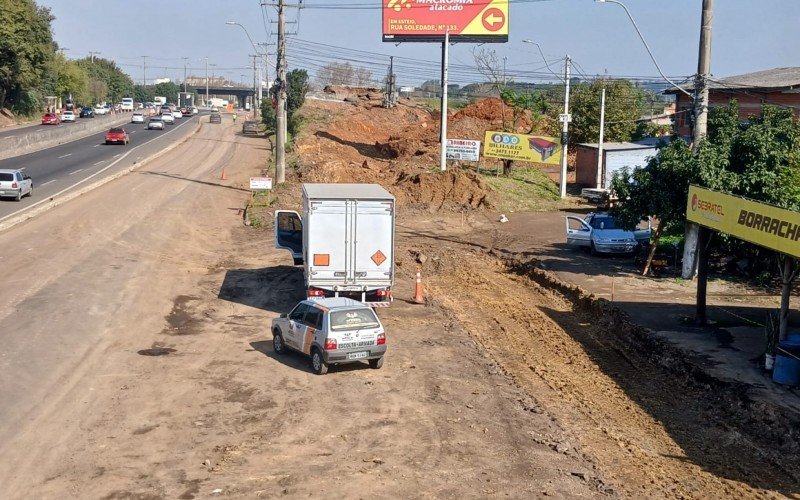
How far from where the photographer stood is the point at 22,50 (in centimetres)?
10031

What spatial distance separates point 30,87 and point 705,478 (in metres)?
114

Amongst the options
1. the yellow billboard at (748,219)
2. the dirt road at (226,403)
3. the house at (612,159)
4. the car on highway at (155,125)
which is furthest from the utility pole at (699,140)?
the car on highway at (155,125)

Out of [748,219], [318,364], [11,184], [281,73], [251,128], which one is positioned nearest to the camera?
[318,364]

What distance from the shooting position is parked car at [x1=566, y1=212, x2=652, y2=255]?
34.0m

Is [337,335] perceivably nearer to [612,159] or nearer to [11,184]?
[11,184]

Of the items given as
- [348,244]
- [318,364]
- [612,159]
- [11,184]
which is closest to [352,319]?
[318,364]

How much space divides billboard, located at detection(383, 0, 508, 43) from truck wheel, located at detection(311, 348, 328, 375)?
41.5 m

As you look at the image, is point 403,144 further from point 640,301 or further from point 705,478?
point 705,478

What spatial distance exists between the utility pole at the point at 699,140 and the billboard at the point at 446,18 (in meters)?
31.1

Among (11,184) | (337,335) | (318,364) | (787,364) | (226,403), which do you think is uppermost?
(11,184)

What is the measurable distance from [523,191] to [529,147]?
4.63 m

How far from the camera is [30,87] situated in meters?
112

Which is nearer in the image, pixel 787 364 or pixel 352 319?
pixel 787 364

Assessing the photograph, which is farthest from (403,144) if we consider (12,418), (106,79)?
(106,79)
